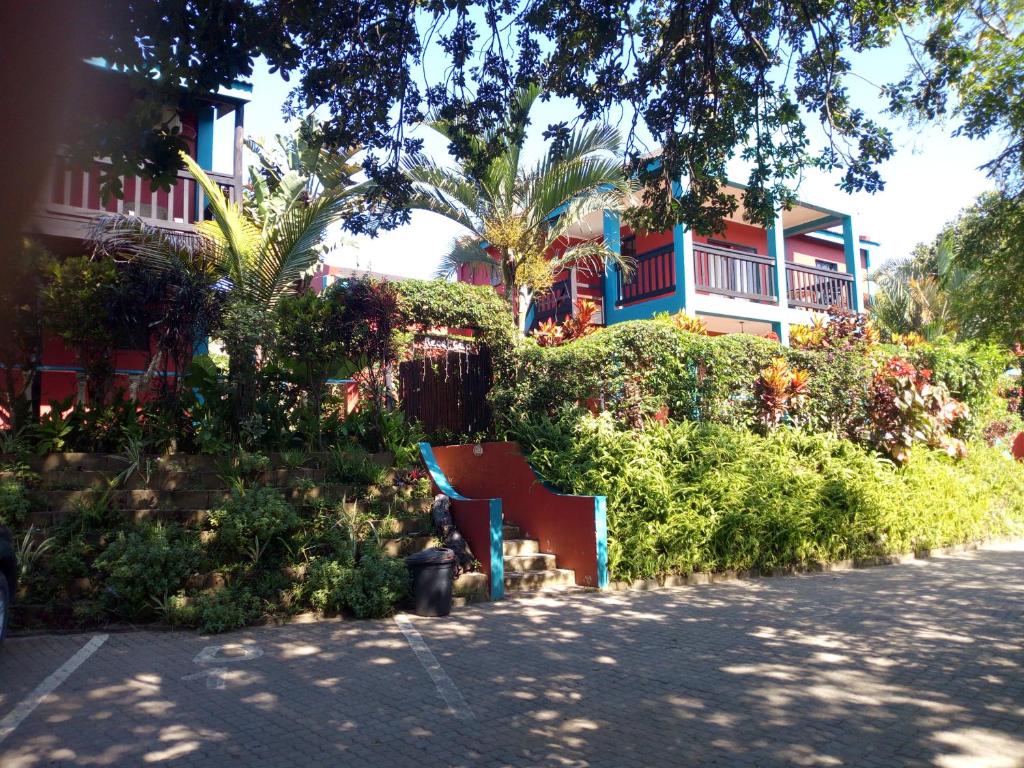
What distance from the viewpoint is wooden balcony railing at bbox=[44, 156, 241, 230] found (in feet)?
36.7

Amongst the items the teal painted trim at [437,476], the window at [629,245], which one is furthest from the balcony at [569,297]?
the teal painted trim at [437,476]

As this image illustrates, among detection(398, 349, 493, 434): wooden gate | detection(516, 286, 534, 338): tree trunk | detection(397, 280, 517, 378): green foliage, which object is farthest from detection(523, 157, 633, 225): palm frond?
detection(398, 349, 493, 434): wooden gate

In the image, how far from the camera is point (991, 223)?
26.7 ft

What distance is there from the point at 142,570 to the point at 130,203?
7.78 metres

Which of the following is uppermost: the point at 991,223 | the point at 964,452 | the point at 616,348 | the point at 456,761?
the point at 991,223

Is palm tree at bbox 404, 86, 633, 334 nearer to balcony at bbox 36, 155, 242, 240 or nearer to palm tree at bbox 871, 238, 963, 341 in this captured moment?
balcony at bbox 36, 155, 242, 240

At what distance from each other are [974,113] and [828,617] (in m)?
5.44

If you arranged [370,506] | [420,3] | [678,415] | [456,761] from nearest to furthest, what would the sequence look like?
[456,761] < [420,3] < [370,506] < [678,415]

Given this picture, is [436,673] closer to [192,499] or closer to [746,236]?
[192,499]

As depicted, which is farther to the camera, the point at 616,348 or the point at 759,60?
the point at 616,348

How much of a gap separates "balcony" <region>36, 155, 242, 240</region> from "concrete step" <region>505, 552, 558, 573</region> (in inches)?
279

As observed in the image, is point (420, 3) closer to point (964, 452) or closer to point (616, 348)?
point (616, 348)

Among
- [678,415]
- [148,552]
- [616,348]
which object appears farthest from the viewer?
[678,415]

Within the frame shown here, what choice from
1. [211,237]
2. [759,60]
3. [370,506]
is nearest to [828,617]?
[370,506]
